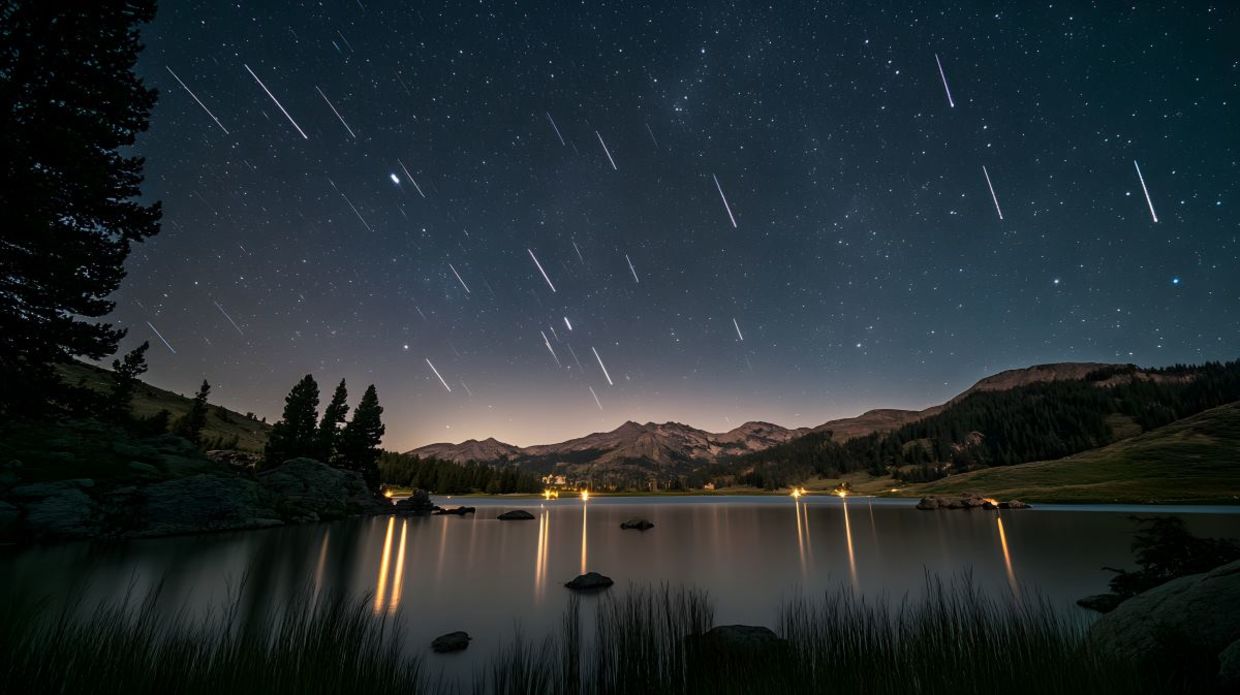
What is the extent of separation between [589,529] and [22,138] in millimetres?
52916

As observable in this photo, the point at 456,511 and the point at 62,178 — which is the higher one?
the point at 62,178

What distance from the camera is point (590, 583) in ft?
74.0

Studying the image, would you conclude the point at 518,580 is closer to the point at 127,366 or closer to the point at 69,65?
the point at 69,65

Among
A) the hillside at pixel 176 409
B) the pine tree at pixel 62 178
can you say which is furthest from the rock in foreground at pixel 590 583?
the hillside at pixel 176 409

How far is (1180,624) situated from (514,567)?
2825 centimetres

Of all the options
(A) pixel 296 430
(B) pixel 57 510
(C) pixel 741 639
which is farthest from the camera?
(A) pixel 296 430

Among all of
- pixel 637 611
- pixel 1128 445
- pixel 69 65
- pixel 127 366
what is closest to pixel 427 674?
pixel 637 611

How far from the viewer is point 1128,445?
12838 cm

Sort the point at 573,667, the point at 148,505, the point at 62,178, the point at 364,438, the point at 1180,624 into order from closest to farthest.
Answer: the point at 1180,624
the point at 573,667
the point at 62,178
the point at 148,505
the point at 364,438

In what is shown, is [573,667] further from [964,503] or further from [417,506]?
[964,503]

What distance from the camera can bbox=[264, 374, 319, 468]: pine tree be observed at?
77.6 m

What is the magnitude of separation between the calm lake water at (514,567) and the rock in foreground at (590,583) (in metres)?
0.65

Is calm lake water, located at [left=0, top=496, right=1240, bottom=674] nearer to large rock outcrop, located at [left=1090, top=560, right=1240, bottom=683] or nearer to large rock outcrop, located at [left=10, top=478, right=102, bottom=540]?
large rock outcrop, located at [left=1090, top=560, right=1240, bottom=683]

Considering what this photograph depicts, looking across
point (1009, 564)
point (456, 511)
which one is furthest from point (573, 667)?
point (456, 511)
